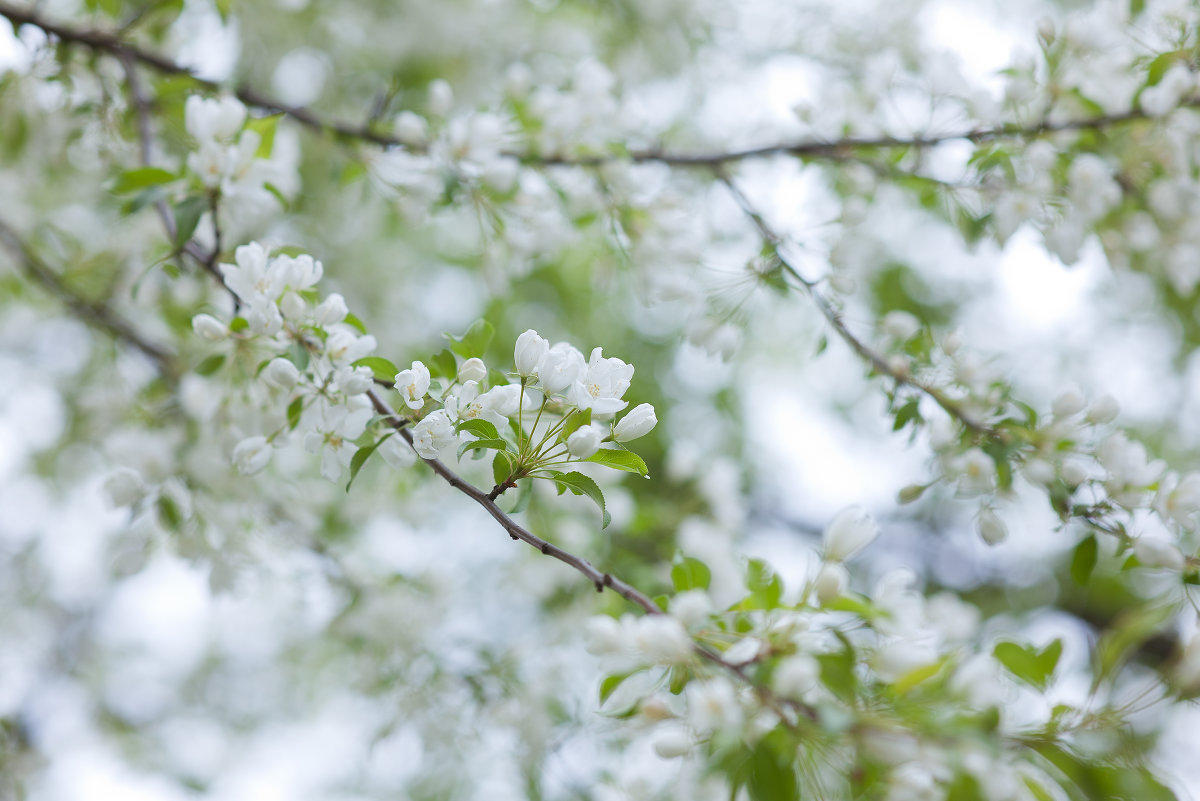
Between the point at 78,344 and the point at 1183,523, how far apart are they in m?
4.40

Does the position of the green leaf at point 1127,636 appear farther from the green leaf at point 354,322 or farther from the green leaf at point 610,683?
the green leaf at point 354,322

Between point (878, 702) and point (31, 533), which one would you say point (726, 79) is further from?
point (31, 533)

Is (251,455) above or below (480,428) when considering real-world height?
below

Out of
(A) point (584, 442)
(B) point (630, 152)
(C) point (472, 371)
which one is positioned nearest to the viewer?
(A) point (584, 442)

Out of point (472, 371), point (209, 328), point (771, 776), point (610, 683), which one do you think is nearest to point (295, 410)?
point (209, 328)

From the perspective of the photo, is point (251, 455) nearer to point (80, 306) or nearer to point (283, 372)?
point (283, 372)

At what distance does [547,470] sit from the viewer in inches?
43.9

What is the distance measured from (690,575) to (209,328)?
2.97ft

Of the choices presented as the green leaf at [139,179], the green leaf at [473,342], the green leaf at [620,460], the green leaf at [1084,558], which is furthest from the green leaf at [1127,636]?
the green leaf at [139,179]

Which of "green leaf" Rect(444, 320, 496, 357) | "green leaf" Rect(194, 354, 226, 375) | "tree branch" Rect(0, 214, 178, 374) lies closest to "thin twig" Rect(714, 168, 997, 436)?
"green leaf" Rect(444, 320, 496, 357)

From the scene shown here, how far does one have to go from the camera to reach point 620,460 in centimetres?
108

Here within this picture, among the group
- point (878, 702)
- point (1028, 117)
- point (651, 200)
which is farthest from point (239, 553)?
point (1028, 117)

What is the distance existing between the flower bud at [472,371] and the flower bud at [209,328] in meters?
0.47

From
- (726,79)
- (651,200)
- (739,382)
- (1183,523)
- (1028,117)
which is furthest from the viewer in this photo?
(739,382)
